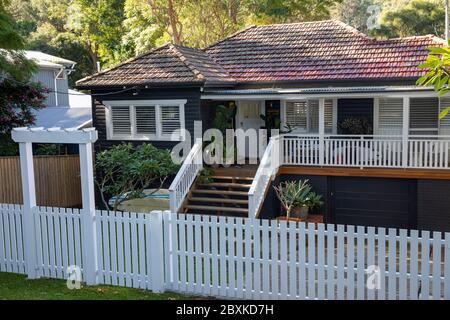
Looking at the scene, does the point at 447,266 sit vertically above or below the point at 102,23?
below

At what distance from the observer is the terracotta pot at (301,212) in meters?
14.3

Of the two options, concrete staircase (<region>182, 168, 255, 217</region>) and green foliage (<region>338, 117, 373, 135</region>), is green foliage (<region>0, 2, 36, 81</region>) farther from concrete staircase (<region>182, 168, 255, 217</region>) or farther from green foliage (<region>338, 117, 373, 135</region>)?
green foliage (<region>338, 117, 373, 135</region>)

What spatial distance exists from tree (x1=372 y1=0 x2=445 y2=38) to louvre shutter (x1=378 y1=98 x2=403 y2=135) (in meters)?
20.0

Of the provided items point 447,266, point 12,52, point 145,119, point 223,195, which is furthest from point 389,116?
point 12,52

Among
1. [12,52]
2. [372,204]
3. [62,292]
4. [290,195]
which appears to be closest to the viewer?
[62,292]

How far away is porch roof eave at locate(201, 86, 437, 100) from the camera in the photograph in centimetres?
1412

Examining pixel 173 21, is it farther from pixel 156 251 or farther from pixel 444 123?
pixel 156 251

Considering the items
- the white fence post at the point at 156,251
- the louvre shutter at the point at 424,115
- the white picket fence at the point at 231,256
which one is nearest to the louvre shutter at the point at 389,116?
the louvre shutter at the point at 424,115

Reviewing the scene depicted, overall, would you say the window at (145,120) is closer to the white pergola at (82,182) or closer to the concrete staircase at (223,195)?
the concrete staircase at (223,195)

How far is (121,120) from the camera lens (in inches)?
652

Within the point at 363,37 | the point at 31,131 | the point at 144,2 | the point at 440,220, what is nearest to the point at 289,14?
the point at 144,2

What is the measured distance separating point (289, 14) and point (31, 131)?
1071 inches

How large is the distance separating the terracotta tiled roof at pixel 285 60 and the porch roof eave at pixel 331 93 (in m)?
0.71

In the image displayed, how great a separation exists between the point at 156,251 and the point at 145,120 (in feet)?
28.6
